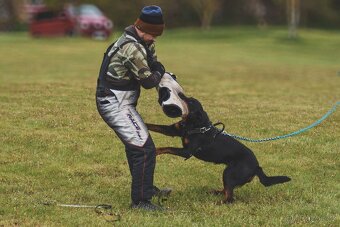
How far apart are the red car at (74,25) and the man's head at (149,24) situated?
97.7ft

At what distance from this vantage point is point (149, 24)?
5.61m

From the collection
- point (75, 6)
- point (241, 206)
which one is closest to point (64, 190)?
point (241, 206)

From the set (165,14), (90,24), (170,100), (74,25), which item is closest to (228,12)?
(165,14)

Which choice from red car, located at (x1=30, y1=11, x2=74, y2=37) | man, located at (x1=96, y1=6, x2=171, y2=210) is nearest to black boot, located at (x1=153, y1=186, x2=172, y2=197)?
man, located at (x1=96, y1=6, x2=171, y2=210)

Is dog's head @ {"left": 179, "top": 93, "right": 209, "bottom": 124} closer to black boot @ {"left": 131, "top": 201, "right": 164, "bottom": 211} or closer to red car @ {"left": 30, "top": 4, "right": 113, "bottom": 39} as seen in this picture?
→ black boot @ {"left": 131, "top": 201, "right": 164, "bottom": 211}

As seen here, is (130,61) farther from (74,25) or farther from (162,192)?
(74,25)

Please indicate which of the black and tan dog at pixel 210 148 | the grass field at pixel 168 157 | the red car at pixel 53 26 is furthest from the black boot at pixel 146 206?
the red car at pixel 53 26

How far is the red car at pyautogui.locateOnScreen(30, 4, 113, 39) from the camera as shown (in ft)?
116

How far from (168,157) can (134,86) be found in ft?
8.74

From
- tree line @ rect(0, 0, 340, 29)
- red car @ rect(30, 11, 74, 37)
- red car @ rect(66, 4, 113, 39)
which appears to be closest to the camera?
red car @ rect(66, 4, 113, 39)

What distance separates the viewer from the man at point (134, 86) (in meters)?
5.57

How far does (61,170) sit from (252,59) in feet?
65.7

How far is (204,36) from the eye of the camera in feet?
132

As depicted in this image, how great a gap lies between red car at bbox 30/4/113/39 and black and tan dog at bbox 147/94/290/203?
97.1 feet
